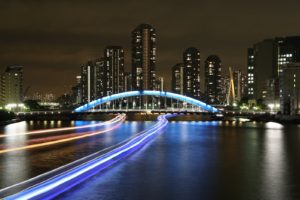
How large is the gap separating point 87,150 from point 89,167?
13257 millimetres

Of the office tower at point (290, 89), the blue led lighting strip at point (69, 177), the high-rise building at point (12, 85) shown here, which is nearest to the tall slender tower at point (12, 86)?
the high-rise building at point (12, 85)

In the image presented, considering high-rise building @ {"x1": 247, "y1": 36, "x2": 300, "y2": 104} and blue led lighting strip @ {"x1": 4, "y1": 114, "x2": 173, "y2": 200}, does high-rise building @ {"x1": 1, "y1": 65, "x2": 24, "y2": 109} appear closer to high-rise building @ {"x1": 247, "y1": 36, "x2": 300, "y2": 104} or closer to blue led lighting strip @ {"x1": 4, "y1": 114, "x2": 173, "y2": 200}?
high-rise building @ {"x1": 247, "y1": 36, "x2": 300, "y2": 104}

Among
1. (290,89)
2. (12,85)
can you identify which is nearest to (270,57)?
(290,89)

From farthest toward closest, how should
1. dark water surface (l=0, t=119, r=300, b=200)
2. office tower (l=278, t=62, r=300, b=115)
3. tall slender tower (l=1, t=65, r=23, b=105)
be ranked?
tall slender tower (l=1, t=65, r=23, b=105), office tower (l=278, t=62, r=300, b=115), dark water surface (l=0, t=119, r=300, b=200)

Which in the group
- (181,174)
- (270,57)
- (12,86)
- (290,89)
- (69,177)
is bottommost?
(181,174)

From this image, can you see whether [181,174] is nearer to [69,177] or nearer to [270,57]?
[69,177]

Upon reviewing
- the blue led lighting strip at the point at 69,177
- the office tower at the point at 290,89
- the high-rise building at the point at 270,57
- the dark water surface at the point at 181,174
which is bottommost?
the dark water surface at the point at 181,174

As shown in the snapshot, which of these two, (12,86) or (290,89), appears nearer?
(290,89)

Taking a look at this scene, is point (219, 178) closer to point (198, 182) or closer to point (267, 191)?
point (198, 182)

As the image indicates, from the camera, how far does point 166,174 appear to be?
21078 mm

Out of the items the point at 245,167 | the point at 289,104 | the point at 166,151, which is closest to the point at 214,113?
the point at 289,104

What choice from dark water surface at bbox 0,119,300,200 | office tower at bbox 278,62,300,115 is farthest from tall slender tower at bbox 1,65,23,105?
dark water surface at bbox 0,119,300,200

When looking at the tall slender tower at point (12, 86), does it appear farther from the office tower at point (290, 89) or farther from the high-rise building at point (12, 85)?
the office tower at point (290, 89)

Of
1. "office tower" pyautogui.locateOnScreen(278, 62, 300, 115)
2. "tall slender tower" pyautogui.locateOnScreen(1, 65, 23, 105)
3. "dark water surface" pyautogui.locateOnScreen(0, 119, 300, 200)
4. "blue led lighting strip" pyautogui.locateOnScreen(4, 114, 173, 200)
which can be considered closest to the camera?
"blue led lighting strip" pyautogui.locateOnScreen(4, 114, 173, 200)
